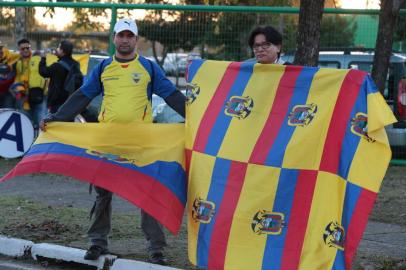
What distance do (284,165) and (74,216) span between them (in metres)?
3.49

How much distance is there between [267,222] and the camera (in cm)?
596

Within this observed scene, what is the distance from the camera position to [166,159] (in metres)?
6.59

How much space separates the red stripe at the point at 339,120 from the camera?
19.0 ft

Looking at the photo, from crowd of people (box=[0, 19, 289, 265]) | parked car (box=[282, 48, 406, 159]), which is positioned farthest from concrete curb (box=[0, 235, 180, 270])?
parked car (box=[282, 48, 406, 159])

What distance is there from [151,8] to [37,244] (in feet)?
21.5

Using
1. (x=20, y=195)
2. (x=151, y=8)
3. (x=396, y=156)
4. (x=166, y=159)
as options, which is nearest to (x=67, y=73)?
(x=151, y=8)

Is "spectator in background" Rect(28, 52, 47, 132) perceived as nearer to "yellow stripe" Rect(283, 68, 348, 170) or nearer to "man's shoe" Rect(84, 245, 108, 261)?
"man's shoe" Rect(84, 245, 108, 261)

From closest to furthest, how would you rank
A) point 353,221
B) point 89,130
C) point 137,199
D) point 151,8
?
point 353,221 < point 137,199 < point 89,130 < point 151,8

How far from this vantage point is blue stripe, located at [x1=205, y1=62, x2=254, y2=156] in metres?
6.25

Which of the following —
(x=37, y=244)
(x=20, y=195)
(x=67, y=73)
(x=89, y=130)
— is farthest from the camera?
(x=67, y=73)

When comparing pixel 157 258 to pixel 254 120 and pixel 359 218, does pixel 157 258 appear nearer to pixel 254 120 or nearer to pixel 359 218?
pixel 254 120

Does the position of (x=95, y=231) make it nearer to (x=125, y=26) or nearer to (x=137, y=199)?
(x=137, y=199)

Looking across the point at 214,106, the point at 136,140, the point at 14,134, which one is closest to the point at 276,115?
the point at 214,106

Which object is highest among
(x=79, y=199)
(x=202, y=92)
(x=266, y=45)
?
(x=266, y=45)
